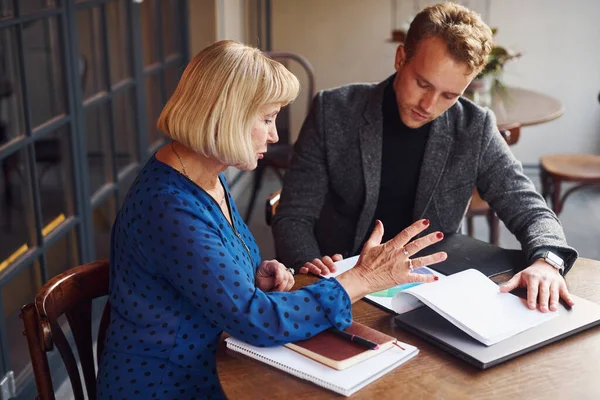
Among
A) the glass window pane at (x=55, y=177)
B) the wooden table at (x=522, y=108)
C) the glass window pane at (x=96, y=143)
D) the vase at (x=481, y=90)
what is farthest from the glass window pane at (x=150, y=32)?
the wooden table at (x=522, y=108)

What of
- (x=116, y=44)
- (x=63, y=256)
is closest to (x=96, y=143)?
(x=116, y=44)

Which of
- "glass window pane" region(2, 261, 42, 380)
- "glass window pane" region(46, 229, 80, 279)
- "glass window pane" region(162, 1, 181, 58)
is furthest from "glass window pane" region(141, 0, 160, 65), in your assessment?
"glass window pane" region(2, 261, 42, 380)

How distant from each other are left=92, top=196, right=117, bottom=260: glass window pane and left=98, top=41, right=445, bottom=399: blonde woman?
7.66 feet

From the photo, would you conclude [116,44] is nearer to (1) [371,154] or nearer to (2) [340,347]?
(1) [371,154]

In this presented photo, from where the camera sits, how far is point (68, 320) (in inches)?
57.3

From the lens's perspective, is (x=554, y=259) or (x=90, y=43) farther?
(x=90, y=43)

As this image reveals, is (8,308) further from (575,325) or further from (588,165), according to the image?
(588,165)

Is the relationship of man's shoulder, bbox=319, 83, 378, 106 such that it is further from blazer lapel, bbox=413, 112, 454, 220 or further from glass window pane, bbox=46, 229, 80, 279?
glass window pane, bbox=46, 229, 80, 279

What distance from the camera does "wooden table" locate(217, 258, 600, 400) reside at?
1.17 metres

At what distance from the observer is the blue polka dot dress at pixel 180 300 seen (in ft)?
4.11

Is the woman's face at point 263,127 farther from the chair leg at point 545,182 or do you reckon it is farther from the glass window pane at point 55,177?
the chair leg at point 545,182

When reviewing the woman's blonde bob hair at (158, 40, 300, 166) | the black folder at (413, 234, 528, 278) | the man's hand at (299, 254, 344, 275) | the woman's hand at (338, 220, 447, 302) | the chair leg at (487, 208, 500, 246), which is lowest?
the chair leg at (487, 208, 500, 246)

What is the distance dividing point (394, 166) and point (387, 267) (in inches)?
25.8

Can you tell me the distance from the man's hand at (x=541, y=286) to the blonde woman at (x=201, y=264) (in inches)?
8.2
